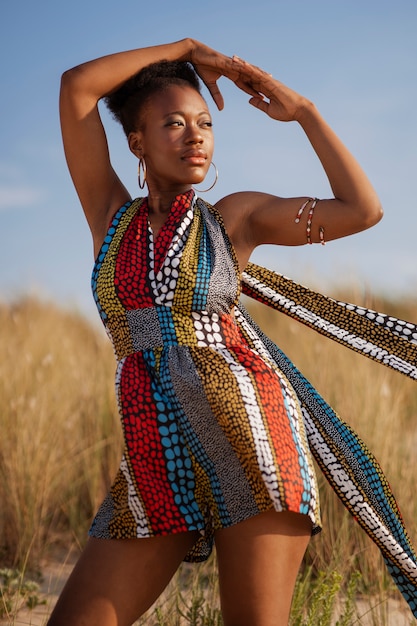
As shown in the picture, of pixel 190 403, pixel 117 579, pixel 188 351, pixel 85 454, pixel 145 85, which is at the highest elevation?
pixel 145 85

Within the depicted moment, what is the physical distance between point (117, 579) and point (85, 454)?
2846 mm

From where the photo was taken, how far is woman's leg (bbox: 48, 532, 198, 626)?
→ 7.57 feet

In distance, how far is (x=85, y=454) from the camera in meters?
5.14

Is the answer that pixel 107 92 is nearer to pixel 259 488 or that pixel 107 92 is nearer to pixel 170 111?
pixel 170 111

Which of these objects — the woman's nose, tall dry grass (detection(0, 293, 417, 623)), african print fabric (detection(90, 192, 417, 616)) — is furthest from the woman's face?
tall dry grass (detection(0, 293, 417, 623))

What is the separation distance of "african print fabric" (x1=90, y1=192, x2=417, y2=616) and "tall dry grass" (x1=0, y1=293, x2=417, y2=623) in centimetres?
143

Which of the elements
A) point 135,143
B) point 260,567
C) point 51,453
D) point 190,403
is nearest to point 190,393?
point 190,403

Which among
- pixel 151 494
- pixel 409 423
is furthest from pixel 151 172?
pixel 409 423

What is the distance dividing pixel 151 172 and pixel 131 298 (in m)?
0.56

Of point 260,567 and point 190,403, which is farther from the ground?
point 190,403

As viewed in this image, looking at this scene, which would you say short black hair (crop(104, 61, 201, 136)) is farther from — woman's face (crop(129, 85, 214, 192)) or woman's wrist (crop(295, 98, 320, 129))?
woman's wrist (crop(295, 98, 320, 129))

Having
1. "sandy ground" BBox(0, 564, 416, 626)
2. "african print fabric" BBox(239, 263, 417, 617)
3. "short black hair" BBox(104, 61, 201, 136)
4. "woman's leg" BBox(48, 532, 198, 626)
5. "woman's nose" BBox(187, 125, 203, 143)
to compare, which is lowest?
"sandy ground" BBox(0, 564, 416, 626)

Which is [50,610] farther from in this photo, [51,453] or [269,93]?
[269,93]

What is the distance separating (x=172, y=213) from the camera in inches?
104
